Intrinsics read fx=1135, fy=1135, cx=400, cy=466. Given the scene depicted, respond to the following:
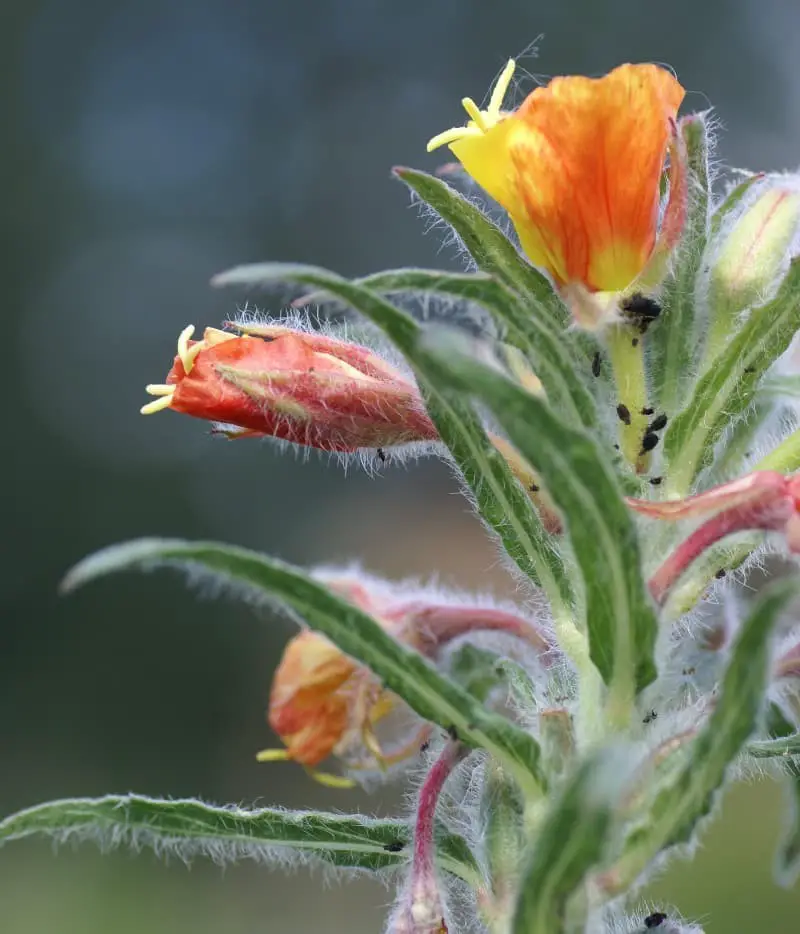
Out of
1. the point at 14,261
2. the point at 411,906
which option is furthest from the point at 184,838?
the point at 14,261

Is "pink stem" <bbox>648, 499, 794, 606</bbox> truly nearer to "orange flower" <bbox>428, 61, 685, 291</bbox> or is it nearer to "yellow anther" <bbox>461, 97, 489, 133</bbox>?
"orange flower" <bbox>428, 61, 685, 291</bbox>

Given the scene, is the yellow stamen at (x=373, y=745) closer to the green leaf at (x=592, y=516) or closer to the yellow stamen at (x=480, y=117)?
the green leaf at (x=592, y=516)

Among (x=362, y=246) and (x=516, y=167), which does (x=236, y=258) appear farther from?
(x=516, y=167)

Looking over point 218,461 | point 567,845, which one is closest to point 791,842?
point 567,845

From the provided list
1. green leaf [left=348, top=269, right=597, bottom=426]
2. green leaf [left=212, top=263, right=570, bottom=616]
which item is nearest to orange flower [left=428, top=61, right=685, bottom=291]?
green leaf [left=348, top=269, right=597, bottom=426]

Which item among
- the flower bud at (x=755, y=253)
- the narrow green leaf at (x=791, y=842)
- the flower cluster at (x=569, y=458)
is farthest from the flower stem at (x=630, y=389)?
the narrow green leaf at (x=791, y=842)
